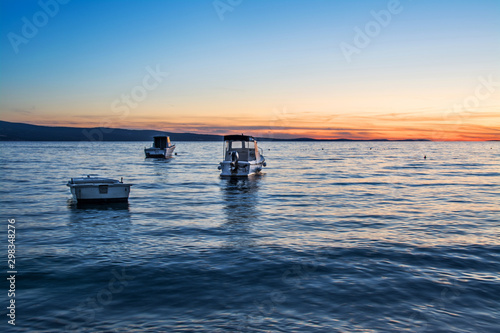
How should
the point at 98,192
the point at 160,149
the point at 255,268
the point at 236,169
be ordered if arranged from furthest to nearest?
1. the point at 160,149
2. the point at 236,169
3. the point at 98,192
4. the point at 255,268

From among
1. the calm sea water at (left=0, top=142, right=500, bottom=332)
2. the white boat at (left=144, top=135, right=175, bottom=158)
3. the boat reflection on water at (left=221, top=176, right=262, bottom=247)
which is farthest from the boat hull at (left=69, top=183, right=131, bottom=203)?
the white boat at (left=144, top=135, right=175, bottom=158)

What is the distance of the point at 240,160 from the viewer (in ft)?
129

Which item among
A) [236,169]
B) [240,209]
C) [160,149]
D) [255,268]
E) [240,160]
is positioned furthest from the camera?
[160,149]

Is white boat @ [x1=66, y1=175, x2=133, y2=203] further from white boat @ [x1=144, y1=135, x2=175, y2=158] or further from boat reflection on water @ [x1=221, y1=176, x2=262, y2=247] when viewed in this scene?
white boat @ [x1=144, y1=135, x2=175, y2=158]

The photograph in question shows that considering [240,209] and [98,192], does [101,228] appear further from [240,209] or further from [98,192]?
[240,209]

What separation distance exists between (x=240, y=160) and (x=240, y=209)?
19.1 meters

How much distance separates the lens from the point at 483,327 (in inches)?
275

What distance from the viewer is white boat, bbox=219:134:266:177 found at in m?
36.4

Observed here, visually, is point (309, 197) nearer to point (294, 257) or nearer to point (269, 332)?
point (294, 257)

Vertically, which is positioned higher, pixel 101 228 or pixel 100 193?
pixel 100 193

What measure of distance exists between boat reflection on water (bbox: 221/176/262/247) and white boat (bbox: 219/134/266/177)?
119cm

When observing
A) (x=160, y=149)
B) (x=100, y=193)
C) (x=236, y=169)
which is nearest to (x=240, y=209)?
(x=100, y=193)

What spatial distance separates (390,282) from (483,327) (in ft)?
7.80

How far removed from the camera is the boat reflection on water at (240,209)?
1415 centimetres
